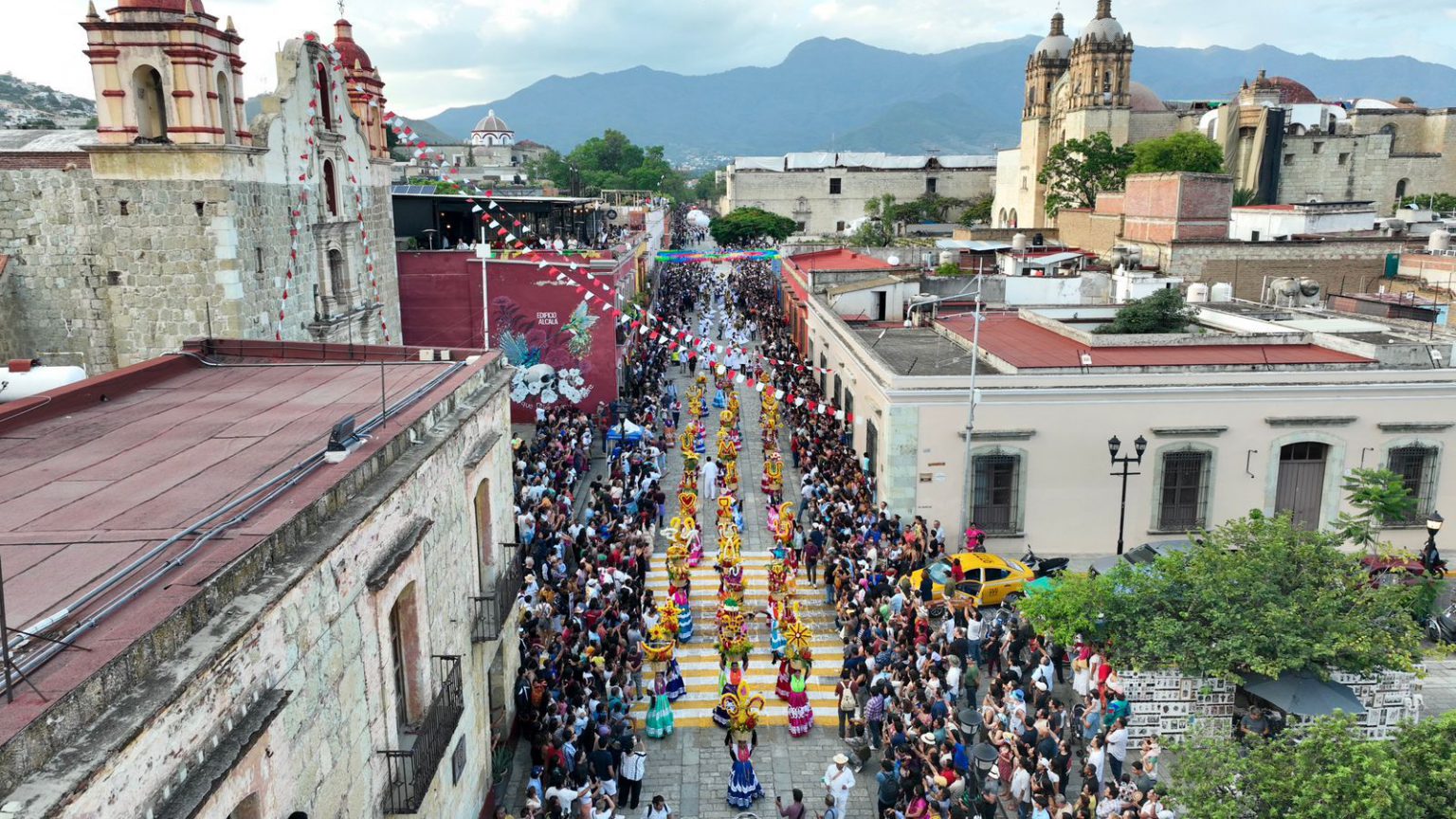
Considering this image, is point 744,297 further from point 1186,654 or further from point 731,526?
point 1186,654

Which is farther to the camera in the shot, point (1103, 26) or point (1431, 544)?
point (1103, 26)

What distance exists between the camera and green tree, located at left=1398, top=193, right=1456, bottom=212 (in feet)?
225

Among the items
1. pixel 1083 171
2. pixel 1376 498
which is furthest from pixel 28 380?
pixel 1083 171

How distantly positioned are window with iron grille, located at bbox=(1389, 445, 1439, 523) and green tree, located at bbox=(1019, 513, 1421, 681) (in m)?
8.43

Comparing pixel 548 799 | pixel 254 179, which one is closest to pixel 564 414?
pixel 254 179

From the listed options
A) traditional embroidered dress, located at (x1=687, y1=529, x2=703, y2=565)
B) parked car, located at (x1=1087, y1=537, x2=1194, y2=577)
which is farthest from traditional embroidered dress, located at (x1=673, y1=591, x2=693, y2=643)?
parked car, located at (x1=1087, y1=537, x2=1194, y2=577)

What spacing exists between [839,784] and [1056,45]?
83800mm

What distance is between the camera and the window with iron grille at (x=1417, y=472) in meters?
21.8

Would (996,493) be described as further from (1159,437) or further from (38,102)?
(38,102)

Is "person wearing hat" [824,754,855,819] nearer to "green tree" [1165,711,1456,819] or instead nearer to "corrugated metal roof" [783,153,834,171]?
"green tree" [1165,711,1456,819]

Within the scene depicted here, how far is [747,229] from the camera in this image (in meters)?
88.2

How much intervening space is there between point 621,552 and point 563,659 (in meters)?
4.15

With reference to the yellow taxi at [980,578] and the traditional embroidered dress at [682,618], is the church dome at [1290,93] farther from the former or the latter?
the traditional embroidered dress at [682,618]

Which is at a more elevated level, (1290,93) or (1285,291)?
(1290,93)
